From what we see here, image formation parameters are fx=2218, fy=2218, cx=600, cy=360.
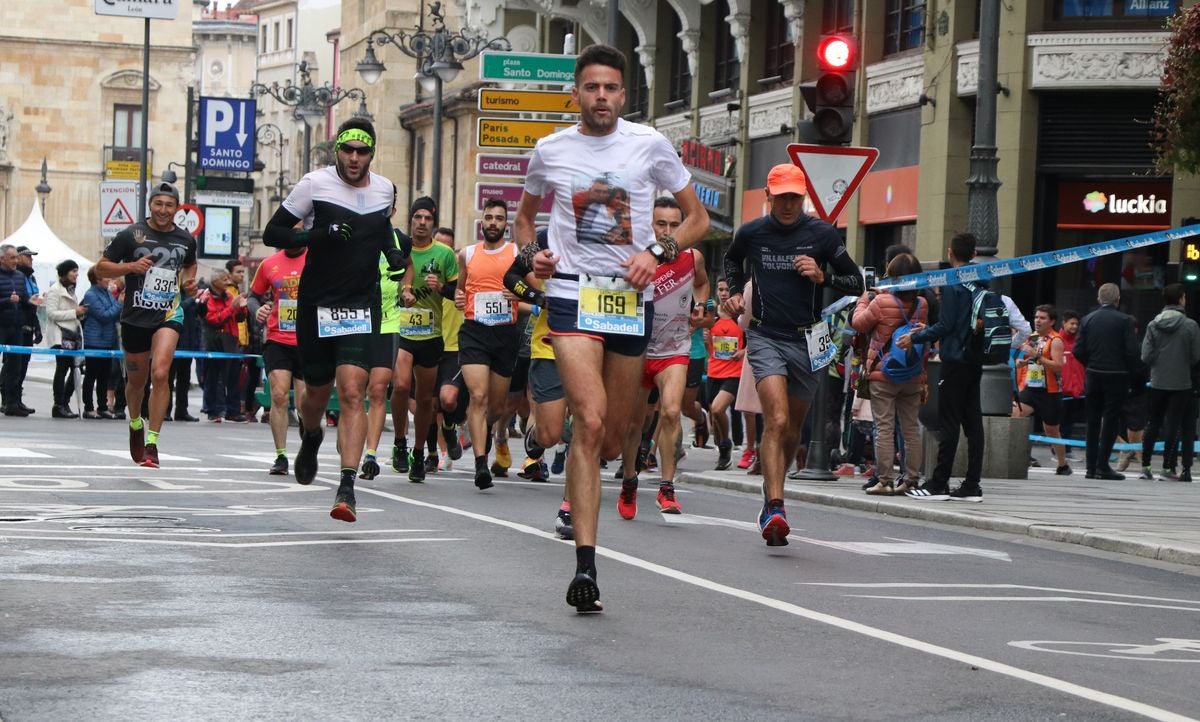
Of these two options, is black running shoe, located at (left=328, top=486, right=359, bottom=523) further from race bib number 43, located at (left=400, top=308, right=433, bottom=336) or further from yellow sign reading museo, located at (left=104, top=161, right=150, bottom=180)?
yellow sign reading museo, located at (left=104, top=161, right=150, bottom=180)

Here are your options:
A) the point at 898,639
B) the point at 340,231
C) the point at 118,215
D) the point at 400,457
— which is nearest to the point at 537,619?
the point at 898,639

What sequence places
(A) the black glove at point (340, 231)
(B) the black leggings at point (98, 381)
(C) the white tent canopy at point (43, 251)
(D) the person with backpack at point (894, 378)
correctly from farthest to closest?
(C) the white tent canopy at point (43, 251)
(B) the black leggings at point (98, 381)
(D) the person with backpack at point (894, 378)
(A) the black glove at point (340, 231)

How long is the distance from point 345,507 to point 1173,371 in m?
12.0

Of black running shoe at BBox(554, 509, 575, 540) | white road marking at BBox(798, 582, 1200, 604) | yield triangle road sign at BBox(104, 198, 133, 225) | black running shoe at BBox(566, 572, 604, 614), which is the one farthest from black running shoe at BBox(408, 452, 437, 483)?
yield triangle road sign at BBox(104, 198, 133, 225)

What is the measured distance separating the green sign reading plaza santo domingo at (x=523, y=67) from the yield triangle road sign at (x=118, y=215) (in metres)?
13.3

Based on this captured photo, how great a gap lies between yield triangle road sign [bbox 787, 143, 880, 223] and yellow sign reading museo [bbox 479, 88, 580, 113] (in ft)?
43.2

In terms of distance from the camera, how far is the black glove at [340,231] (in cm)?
1181

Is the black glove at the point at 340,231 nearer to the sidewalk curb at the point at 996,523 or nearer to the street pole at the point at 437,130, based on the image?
the sidewalk curb at the point at 996,523

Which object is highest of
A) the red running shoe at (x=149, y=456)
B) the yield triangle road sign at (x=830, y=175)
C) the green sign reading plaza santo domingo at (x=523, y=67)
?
the green sign reading plaza santo domingo at (x=523, y=67)

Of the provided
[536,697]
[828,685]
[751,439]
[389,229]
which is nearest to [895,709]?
[828,685]

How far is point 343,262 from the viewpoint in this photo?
1211 cm

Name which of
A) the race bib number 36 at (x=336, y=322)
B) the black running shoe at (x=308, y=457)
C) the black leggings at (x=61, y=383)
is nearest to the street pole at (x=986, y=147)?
the black running shoe at (x=308, y=457)

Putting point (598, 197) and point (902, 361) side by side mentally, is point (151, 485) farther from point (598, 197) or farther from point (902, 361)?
point (598, 197)

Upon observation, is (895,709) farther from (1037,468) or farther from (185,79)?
(185,79)
